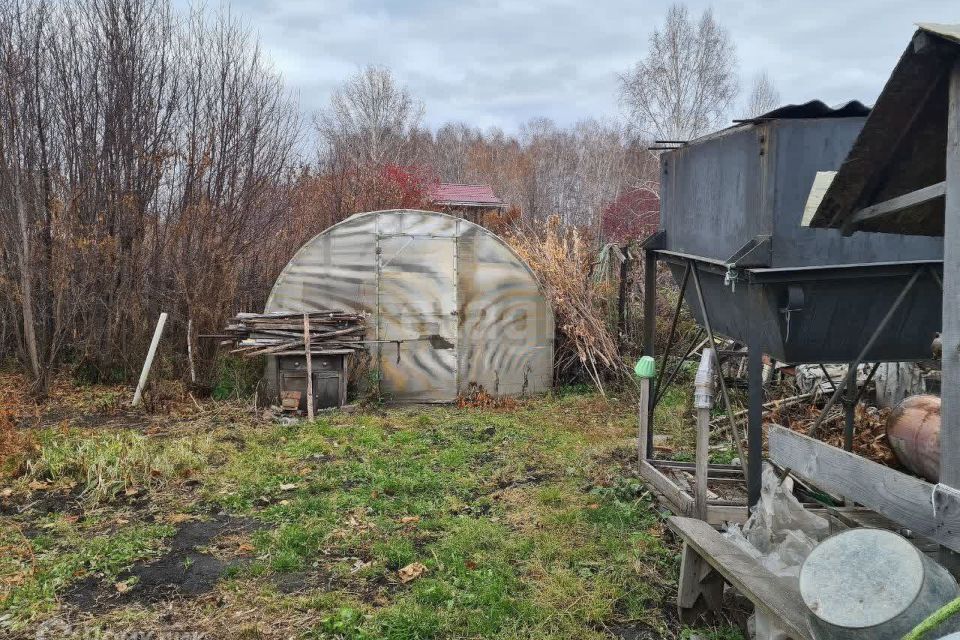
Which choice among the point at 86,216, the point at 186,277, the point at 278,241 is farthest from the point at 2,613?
the point at 278,241

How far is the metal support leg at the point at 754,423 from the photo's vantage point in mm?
4848

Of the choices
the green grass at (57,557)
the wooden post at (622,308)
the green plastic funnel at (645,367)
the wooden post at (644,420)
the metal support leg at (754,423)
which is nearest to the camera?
the green grass at (57,557)

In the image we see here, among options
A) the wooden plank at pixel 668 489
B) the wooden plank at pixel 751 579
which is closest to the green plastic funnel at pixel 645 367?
the wooden plank at pixel 668 489

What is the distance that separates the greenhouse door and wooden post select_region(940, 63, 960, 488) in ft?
30.9

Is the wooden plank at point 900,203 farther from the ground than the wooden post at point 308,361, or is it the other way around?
the wooden plank at point 900,203

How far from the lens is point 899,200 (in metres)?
3.01

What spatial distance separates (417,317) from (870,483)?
29.9 ft

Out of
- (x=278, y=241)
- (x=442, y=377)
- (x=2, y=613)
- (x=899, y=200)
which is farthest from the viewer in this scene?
(x=278, y=241)

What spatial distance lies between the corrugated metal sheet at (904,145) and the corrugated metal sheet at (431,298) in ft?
27.6

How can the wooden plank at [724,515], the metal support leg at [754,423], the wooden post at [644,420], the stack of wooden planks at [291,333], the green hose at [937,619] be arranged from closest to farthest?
the green hose at [937,619]
the metal support leg at [754,423]
the wooden plank at [724,515]
the wooden post at [644,420]
the stack of wooden planks at [291,333]

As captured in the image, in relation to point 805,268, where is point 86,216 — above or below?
above

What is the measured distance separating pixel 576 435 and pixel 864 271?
5147 mm

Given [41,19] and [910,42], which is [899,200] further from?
[41,19]

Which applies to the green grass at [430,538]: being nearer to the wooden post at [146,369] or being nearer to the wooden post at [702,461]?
the wooden post at [702,461]
